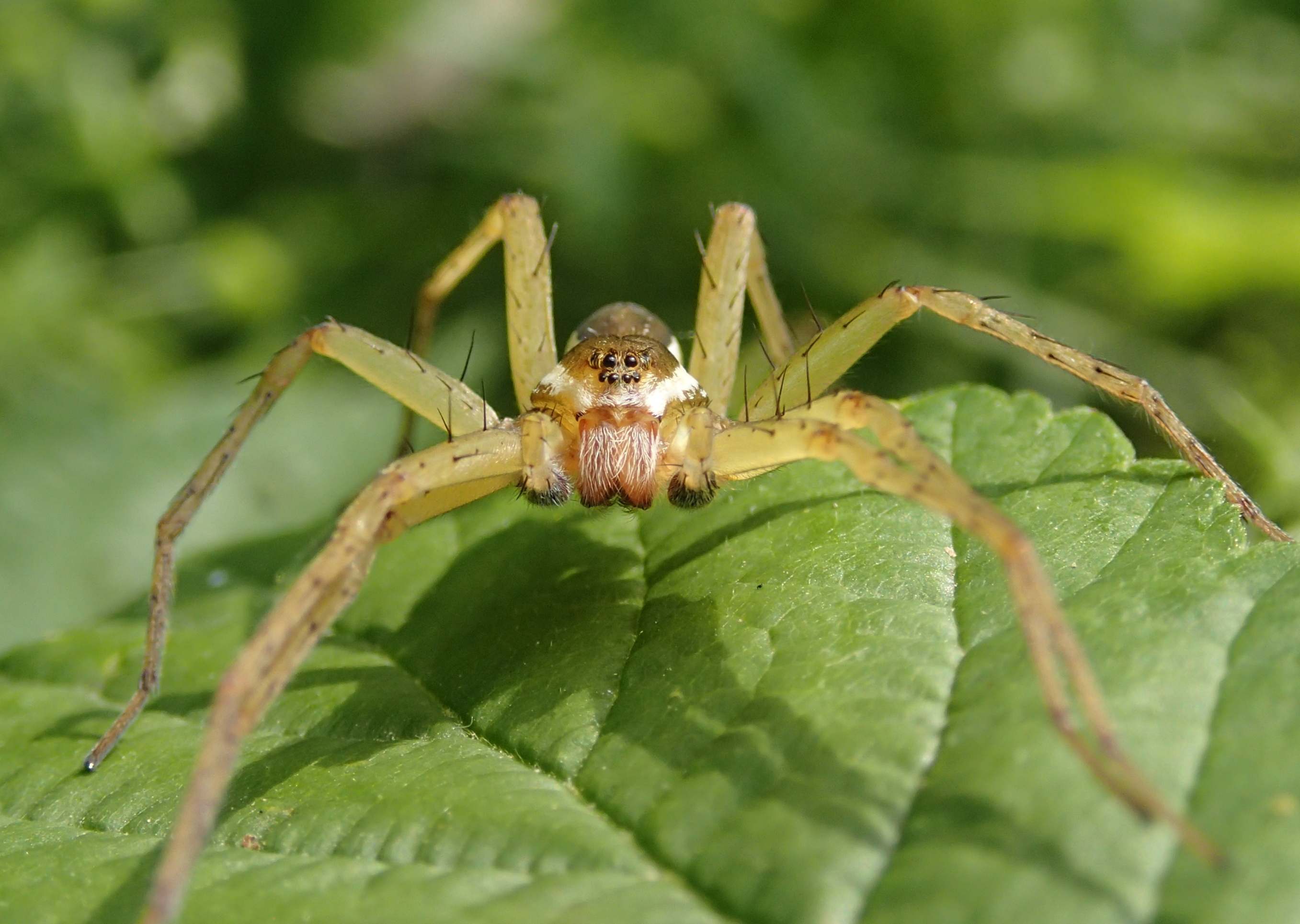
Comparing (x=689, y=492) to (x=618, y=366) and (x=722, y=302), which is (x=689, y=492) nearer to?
(x=618, y=366)

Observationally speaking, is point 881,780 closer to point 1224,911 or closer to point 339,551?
point 1224,911

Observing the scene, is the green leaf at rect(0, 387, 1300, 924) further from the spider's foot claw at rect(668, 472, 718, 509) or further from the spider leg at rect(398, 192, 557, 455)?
the spider leg at rect(398, 192, 557, 455)

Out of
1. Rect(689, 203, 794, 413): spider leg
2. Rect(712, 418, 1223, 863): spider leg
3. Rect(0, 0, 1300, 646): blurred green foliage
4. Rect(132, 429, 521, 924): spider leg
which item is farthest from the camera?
Rect(0, 0, 1300, 646): blurred green foliage

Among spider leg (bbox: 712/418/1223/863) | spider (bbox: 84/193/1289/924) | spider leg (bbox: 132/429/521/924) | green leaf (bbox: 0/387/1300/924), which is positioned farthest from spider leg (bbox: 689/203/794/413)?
spider leg (bbox: 132/429/521/924)

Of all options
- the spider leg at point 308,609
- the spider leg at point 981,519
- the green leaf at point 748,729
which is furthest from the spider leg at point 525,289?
the spider leg at point 981,519

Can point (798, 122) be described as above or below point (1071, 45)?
below

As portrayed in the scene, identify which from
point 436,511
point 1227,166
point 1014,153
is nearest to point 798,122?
point 1014,153
